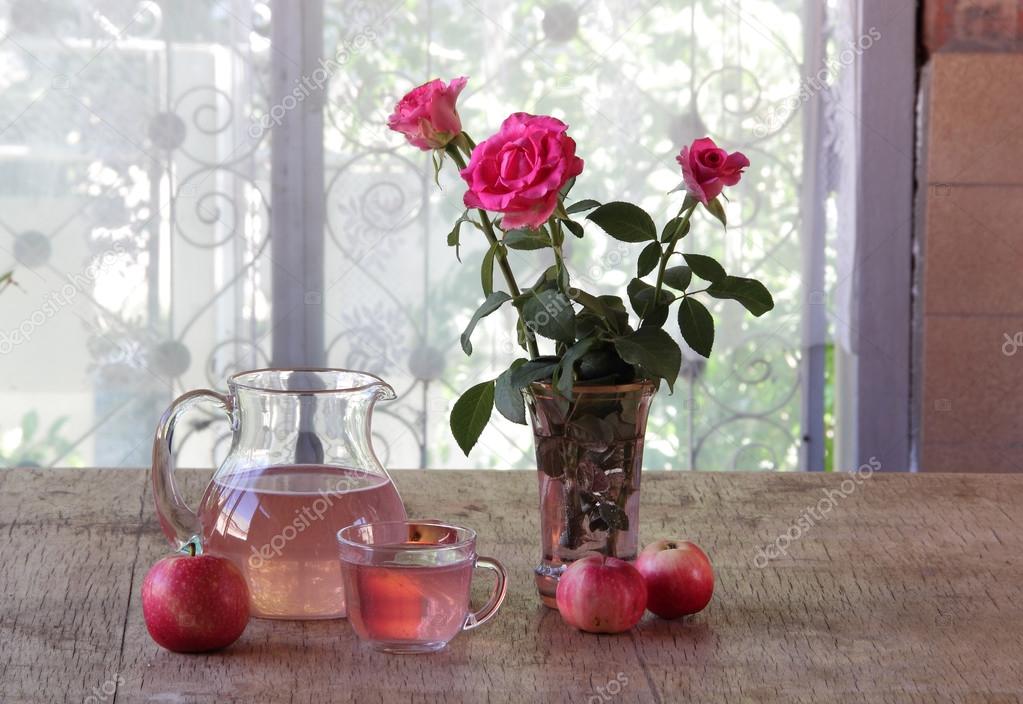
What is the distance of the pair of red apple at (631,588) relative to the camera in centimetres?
73

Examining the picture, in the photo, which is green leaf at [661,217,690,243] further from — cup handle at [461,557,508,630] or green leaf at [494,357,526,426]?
cup handle at [461,557,508,630]

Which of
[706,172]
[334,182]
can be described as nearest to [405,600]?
[706,172]

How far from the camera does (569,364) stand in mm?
723

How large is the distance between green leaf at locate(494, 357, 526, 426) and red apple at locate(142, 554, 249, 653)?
20cm

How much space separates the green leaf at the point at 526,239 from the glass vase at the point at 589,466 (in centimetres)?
9

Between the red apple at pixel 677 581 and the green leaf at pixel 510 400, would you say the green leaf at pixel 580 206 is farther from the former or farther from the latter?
the red apple at pixel 677 581

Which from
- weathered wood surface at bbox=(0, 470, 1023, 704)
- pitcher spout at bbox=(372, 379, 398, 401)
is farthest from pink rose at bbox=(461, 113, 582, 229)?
weathered wood surface at bbox=(0, 470, 1023, 704)

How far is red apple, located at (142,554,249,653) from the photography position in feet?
2.28

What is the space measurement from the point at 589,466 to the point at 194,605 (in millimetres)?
266

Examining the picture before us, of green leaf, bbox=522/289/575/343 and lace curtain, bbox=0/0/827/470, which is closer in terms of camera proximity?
green leaf, bbox=522/289/575/343

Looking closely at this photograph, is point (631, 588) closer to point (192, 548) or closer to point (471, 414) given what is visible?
point (471, 414)

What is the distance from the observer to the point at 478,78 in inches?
80.7

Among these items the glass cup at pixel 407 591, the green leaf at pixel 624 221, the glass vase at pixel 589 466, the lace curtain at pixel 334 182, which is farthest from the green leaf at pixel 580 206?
the lace curtain at pixel 334 182

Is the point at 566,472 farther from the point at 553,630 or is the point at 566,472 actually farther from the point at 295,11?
the point at 295,11
